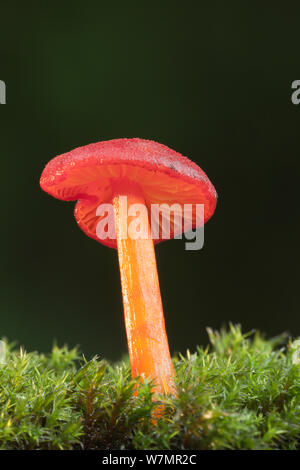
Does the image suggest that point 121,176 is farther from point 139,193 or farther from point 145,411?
point 145,411

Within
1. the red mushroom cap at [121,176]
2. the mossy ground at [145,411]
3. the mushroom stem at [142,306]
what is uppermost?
the red mushroom cap at [121,176]

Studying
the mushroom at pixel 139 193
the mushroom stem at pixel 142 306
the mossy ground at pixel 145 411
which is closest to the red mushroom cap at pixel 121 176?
the mushroom at pixel 139 193

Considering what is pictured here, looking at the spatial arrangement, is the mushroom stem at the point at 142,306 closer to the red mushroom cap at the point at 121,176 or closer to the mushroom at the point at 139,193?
the mushroom at the point at 139,193

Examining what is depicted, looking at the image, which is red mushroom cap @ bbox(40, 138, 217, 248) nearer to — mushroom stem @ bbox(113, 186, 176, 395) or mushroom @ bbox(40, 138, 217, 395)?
mushroom @ bbox(40, 138, 217, 395)

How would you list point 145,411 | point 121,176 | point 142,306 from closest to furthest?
point 145,411 → point 142,306 → point 121,176

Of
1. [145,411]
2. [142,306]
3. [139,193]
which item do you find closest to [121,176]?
[139,193]

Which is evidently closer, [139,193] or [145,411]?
[145,411]
